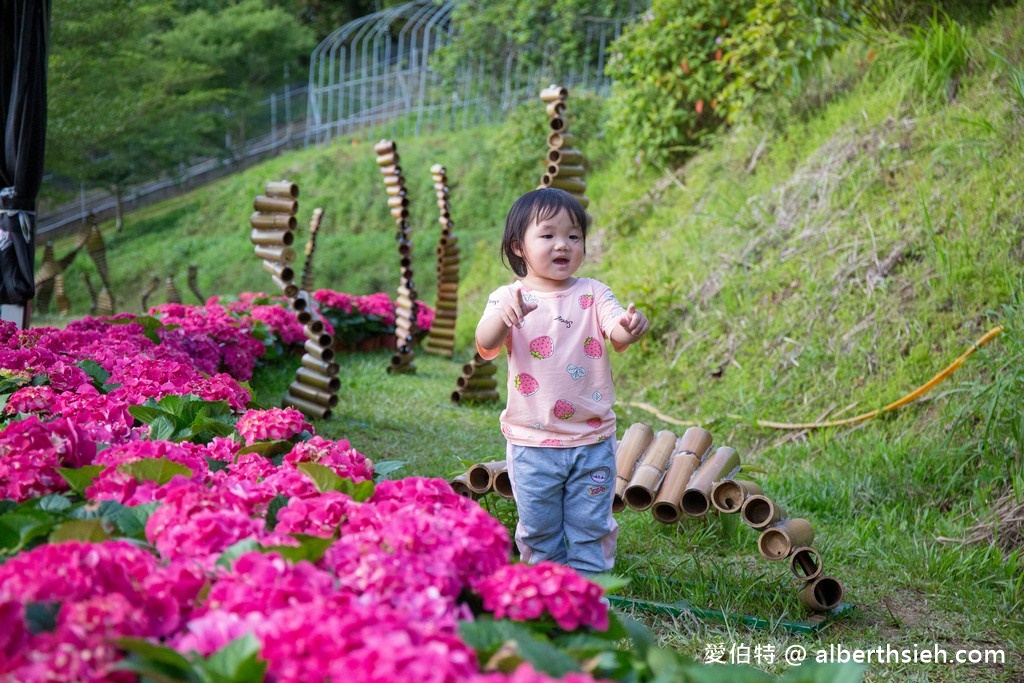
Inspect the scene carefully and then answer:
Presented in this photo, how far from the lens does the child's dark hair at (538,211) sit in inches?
101

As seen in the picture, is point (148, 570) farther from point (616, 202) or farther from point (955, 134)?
point (616, 202)

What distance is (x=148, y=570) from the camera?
137 centimetres

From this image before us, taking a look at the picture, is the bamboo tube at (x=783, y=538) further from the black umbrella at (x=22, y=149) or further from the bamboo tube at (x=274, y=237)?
the black umbrella at (x=22, y=149)

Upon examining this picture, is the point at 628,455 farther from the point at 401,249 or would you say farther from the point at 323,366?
the point at 401,249

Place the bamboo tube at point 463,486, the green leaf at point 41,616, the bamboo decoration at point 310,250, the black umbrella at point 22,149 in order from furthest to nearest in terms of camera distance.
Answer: the bamboo decoration at point 310,250
the black umbrella at point 22,149
the bamboo tube at point 463,486
the green leaf at point 41,616

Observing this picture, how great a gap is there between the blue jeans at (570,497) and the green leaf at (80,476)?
1.14 meters

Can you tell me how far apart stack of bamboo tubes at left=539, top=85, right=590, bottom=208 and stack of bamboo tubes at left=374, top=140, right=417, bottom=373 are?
153 cm

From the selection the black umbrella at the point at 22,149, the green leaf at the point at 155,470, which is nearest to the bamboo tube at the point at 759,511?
the green leaf at the point at 155,470

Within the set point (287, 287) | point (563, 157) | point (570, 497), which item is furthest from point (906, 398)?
point (287, 287)

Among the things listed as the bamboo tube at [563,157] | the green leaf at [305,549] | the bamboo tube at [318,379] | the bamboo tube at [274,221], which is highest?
the green leaf at [305,549]

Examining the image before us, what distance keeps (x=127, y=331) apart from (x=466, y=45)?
39.4 feet

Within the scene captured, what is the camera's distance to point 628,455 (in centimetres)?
344

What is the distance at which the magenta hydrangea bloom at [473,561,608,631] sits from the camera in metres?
1.35

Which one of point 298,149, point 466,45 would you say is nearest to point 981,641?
point 466,45
